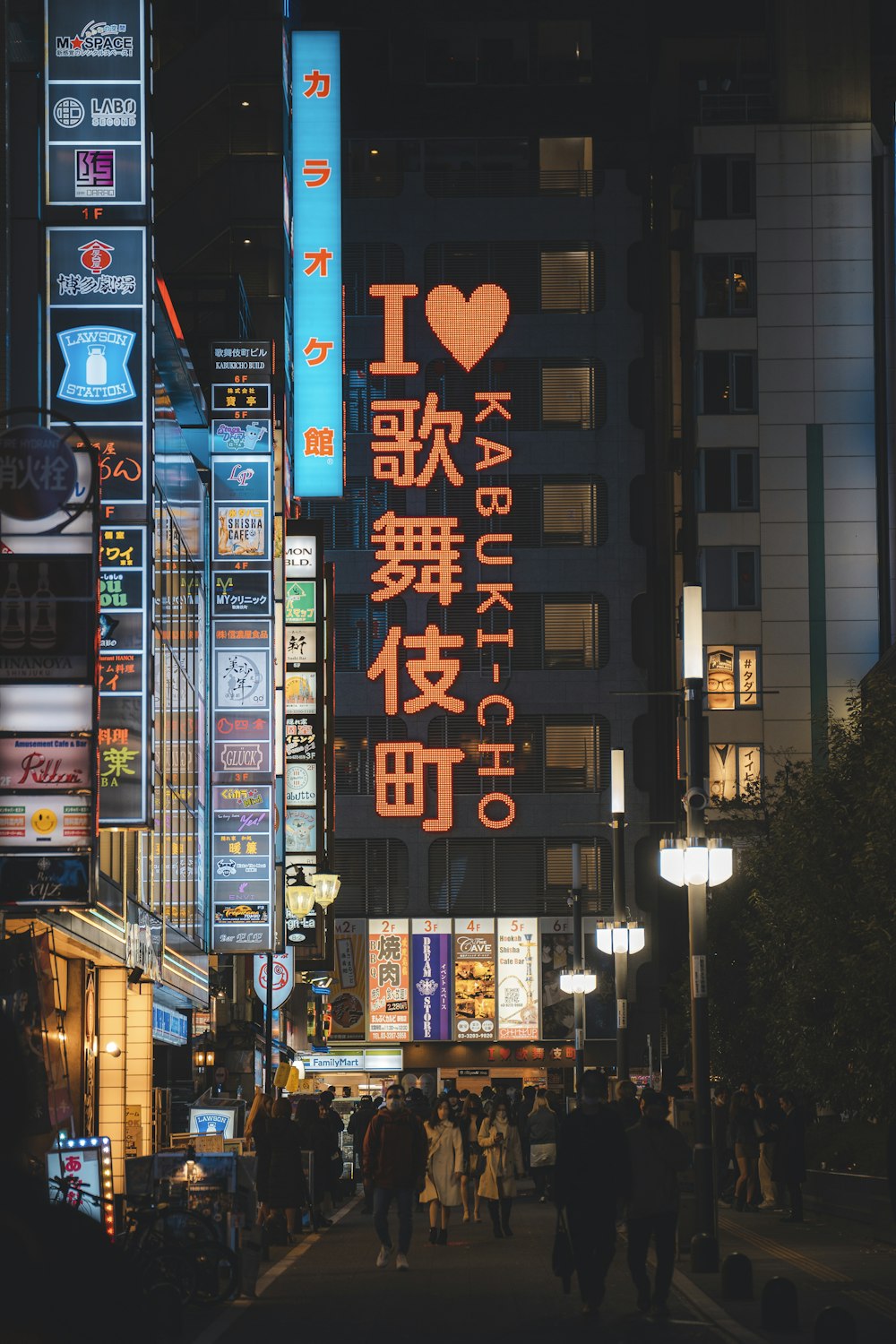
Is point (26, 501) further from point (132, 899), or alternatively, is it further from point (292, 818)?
point (292, 818)

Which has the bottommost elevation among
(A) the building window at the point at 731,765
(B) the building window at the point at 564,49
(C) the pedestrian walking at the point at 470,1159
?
(C) the pedestrian walking at the point at 470,1159

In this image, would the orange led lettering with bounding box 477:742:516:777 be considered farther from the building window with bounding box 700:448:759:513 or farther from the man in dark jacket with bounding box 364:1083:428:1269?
the man in dark jacket with bounding box 364:1083:428:1269

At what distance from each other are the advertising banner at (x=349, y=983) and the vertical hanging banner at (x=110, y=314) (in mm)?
49528

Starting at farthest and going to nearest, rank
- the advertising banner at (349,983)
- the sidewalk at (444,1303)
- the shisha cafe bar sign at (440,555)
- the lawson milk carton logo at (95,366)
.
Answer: the shisha cafe bar sign at (440,555) → the advertising banner at (349,983) → the lawson milk carton logo at (95,366) → the sidewalk at (444,1303)

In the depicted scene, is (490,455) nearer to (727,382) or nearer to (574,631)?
(574,631)

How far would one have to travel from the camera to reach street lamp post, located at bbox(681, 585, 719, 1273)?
66.5 ft

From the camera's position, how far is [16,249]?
80.6 ft

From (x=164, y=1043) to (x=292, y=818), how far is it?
1233 centimetres

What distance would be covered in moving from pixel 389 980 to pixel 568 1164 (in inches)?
2281

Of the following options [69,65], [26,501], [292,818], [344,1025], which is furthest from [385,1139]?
[344,1025]

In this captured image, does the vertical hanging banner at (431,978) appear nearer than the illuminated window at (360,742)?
Yes

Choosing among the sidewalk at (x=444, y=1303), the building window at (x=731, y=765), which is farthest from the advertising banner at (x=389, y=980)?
the sidewalk at (x=444, y=1303)

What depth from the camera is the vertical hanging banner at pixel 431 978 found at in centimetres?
7350

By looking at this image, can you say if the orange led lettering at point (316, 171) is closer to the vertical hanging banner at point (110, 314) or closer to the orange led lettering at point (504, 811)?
the vertical hanging banner at point (110, 314)
